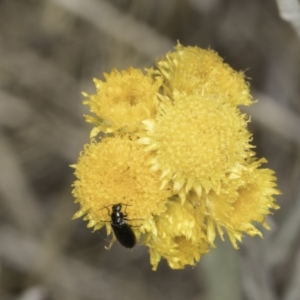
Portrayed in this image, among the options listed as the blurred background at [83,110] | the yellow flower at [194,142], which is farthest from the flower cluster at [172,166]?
the blurred background at [83,110]

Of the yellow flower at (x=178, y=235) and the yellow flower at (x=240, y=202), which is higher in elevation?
the yellow flower at (x=240, y=202)

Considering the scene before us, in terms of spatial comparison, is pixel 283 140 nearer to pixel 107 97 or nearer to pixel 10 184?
pixel 10 184

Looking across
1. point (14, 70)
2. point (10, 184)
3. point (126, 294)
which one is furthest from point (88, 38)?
point (126, 294)

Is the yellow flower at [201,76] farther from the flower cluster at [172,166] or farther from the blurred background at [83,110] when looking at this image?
the blurred background at [83,110]

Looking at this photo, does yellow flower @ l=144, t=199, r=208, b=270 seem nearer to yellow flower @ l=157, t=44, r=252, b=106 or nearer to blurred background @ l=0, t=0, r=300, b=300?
yellow flower @ l=157, t=44, r=252, b=106

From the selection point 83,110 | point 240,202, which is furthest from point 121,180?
point 83,110

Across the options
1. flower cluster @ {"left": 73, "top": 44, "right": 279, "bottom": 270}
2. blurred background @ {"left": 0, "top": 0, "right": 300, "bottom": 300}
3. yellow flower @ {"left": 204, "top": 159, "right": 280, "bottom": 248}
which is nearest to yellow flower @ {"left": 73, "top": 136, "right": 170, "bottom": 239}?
flower cluster @ {"left": 73, "top": 44, "right": 279, "bottom": 270}
